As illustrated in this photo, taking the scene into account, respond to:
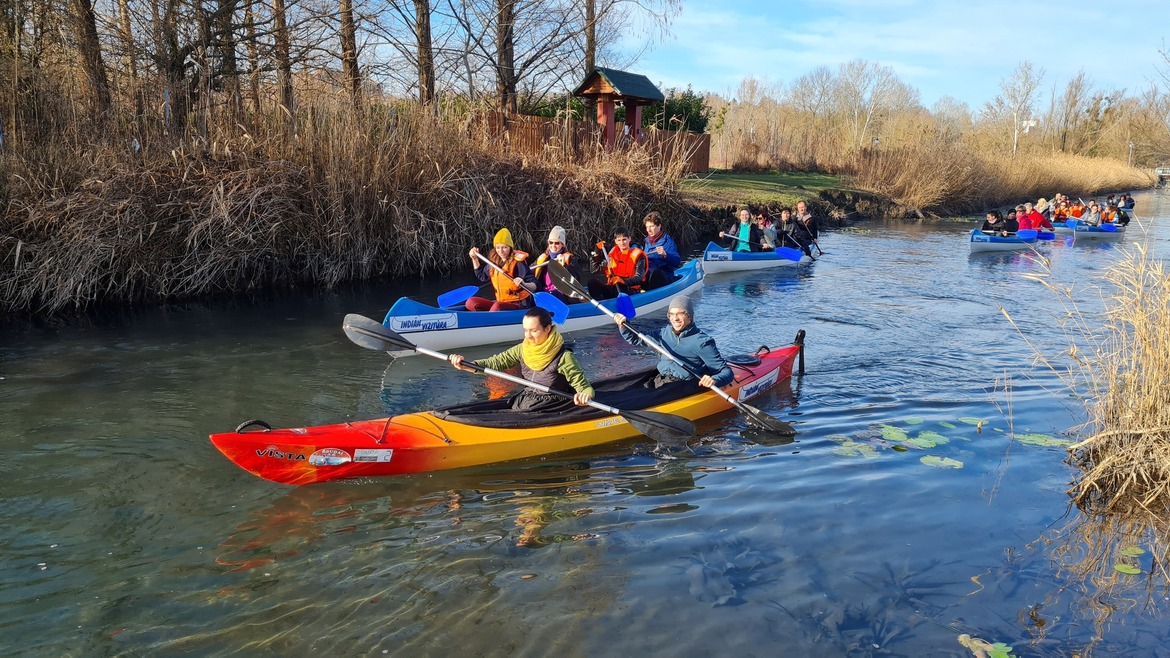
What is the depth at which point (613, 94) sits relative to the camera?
2109cm

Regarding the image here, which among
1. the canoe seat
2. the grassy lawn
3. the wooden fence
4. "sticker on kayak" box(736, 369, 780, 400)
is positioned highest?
the wooden fence

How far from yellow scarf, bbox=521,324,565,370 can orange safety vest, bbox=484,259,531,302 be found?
3.31 m

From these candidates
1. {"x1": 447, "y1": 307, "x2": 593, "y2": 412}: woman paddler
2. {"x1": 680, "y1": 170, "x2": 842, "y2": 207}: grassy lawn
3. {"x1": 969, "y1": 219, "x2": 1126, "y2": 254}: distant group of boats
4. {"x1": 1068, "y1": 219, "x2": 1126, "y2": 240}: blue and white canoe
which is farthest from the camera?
{"x1": 1068, "y1": 219, "x2": 1126, "y2": 240}: blue and white canoe

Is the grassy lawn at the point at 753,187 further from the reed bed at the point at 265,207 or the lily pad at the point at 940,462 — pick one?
the lily pad at the point at 940,462

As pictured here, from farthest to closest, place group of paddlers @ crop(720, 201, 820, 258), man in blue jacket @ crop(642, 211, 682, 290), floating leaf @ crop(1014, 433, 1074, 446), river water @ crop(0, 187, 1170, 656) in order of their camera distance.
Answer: group of paddlers @ crop(720, 201, 820, 258)
man in blue jacket @ crop(642, 211, 682, 290)
floating leaf @ crop(1014, 433, 1074, 446)
river water @ crop(0, 187, 1170, 656)

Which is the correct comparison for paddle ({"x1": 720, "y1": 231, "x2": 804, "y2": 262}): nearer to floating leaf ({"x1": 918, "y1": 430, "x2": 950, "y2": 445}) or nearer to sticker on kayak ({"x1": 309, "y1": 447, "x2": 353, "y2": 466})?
floating leaf ({"x1": 918, "y1": 430, "x2": 950, "y2": 445})

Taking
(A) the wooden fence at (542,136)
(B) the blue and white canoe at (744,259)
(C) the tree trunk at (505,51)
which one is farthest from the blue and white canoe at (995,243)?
(C) the tree trunk at (505,51)

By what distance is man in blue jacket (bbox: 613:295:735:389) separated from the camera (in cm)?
679

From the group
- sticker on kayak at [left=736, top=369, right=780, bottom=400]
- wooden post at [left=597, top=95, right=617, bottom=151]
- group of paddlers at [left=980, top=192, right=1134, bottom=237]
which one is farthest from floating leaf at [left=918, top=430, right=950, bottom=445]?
wooden post at [left=597, top=95, right=617, bottom=151]

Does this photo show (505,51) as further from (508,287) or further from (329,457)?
(329,457)

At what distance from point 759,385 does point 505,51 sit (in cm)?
1507

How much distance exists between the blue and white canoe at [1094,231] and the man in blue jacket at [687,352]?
67.6 feet

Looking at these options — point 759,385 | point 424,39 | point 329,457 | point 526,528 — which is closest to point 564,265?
point 759,385

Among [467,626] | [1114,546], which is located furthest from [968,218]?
[467,626]
